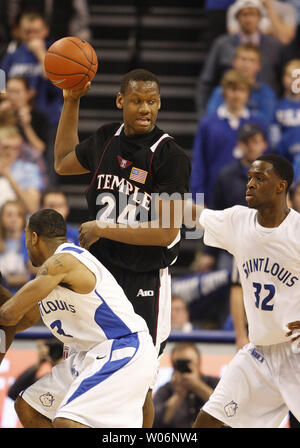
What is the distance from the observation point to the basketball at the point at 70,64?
5.12 metres

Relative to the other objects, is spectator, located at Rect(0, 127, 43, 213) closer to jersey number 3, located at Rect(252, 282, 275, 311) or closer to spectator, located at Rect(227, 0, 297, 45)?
spectator, located at Rect(227, 0, 297, 45)

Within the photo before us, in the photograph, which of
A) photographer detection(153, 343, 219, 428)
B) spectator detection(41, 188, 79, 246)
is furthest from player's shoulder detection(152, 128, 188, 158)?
spectator detection(41, 188, 79, 246)

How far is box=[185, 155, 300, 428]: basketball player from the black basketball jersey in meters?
0.48

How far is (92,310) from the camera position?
4465 mm

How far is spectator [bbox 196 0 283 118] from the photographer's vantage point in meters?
9.53

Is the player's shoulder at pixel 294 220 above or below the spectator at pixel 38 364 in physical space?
above

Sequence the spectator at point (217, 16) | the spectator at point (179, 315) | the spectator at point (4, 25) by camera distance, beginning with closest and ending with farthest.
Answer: the spectator at point (179, 315) → the spectator at point (217, 16) → the spectator at point (4, 25)

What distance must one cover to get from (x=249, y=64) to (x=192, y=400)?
432 cm

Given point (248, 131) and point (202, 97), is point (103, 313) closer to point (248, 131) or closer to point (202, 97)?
point (248, 131)

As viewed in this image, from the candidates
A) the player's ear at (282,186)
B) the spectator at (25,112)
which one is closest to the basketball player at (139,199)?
the player's ear at (282,186)

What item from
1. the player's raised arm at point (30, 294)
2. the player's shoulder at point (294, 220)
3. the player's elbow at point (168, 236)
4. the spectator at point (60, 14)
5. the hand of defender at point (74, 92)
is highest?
the spectator at point (60, 14)

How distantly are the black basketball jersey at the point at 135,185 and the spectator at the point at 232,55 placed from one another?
4.81 meters

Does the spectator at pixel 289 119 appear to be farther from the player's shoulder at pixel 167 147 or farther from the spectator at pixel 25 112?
the player's shoulder at pixel 167 147
